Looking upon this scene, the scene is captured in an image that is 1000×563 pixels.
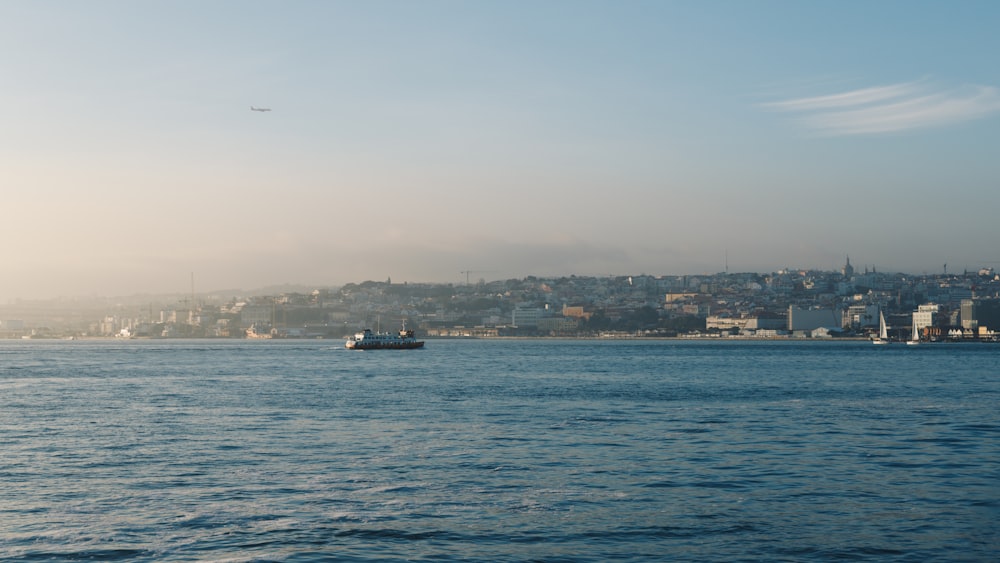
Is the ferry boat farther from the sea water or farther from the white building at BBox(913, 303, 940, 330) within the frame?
the white building at BBox(913, 303, 940, 330)

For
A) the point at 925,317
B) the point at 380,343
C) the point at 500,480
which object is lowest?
the point at 380,343

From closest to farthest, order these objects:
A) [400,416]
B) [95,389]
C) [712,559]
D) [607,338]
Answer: [712,559] < [400,416] < [95,389] < [607,338]

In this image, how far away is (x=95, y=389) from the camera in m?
42.1

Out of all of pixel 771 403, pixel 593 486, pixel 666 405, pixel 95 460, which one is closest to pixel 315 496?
pixel 593 486

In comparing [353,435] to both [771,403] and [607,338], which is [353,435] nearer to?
[771,403]

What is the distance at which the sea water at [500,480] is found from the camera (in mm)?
12320

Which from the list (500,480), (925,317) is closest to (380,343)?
(500,480)

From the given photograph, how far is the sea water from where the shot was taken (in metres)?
12.3

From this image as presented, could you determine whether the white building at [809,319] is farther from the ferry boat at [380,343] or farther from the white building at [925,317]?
the ferry boat at [380,343]

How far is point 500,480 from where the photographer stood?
1681 centimetres

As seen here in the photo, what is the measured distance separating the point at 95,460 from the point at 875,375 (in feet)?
142

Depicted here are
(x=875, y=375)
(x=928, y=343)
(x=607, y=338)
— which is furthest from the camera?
(x=607, y=338)

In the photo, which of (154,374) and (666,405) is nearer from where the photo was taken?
(666,405)

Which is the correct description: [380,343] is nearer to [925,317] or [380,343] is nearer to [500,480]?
[500,480]
